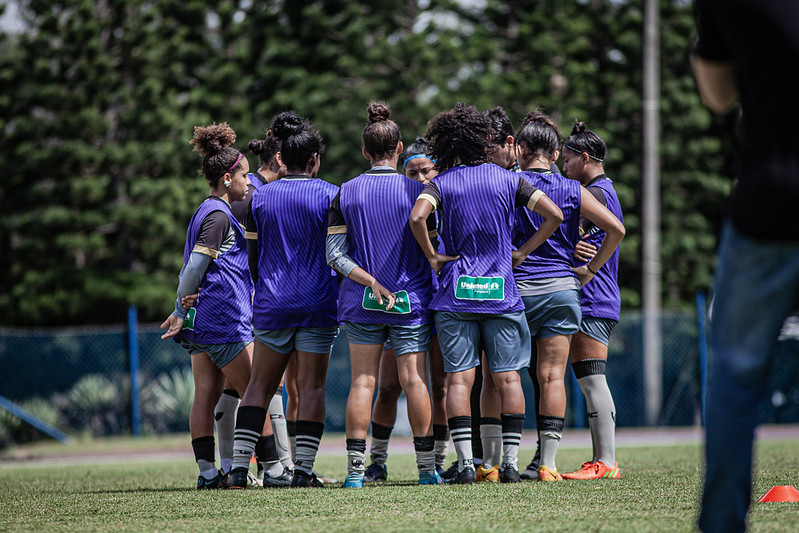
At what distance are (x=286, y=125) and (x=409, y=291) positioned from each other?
4.42 feet

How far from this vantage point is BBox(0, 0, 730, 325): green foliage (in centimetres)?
1739

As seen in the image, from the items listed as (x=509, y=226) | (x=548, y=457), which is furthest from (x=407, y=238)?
(x=548, y=457)

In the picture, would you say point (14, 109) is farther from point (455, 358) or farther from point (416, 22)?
point (455, 358)

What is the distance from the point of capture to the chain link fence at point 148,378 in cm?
1483

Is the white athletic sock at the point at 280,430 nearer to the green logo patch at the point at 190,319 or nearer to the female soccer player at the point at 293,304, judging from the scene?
the female soccer player at the point at 293,304

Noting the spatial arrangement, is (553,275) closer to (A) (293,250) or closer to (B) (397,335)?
(B) (397,335)

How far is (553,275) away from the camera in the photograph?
5.77m

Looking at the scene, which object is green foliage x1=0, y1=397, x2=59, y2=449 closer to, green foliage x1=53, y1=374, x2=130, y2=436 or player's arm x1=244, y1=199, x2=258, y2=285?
green foliage x1=53, y1=374, x2=130, y2=436

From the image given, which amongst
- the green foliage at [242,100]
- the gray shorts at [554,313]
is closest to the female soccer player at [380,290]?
the gray shorts at [554,313]

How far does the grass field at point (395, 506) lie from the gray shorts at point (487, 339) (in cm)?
69

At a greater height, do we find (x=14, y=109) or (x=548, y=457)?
(x=14, y=109)

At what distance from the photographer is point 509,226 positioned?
18.1 feet

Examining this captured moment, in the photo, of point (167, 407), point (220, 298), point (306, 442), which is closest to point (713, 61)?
point (306, 442)

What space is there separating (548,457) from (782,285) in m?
3.26
